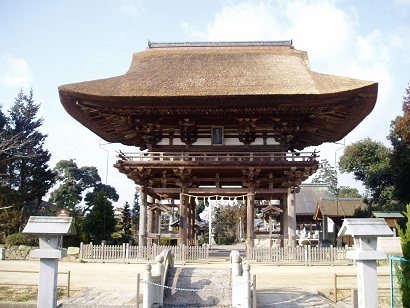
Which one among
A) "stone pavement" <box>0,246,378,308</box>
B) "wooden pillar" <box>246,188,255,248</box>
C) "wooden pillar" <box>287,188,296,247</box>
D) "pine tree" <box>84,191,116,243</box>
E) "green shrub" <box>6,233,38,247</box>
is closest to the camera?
"stone pavement" <box>0,246,378,308</box>

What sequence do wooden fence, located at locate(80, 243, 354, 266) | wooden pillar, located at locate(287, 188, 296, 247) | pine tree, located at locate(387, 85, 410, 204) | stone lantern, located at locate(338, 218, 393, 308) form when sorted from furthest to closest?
pine tree, located at locate(387, 85, 410, 204)
wooden pillar, located at locate(287, 188, 296, 247)
wooden fence, located at locate(80, 243, 354, 266)
stone lantern, located at locate(338, 218, 393, 308)

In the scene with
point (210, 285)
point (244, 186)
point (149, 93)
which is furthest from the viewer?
point (244, 186)

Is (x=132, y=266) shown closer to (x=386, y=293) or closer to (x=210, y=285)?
(x=210, y=285)

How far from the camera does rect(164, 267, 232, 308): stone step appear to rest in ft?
33.9

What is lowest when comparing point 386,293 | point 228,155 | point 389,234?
point 386,293

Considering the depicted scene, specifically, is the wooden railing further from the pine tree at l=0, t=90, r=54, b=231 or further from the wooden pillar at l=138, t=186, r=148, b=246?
the pine tree at l=0, t=90, r=54, b=231

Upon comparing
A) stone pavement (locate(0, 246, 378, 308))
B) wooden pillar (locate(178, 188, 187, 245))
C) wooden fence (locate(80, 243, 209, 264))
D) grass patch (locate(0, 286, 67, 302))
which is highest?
wooden pillar (locate(178, 188, 187, 245))

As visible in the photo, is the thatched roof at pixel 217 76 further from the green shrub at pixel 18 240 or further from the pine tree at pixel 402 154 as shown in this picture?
the green shrub at pixel 18 240

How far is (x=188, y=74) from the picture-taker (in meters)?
20.0

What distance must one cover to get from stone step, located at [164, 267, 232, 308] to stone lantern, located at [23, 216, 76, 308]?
2.80 metres

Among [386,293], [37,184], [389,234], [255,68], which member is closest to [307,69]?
[255,68]

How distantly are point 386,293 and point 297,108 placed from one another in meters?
8.84

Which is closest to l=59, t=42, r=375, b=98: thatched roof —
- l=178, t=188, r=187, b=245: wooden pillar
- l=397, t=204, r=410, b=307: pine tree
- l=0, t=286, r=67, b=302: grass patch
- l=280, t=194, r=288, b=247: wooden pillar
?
l=178, t=188, r=187, b=245: wooden pillar

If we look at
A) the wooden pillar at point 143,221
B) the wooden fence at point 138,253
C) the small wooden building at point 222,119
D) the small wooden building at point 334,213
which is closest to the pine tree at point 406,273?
the small wooden building at point 222,119
